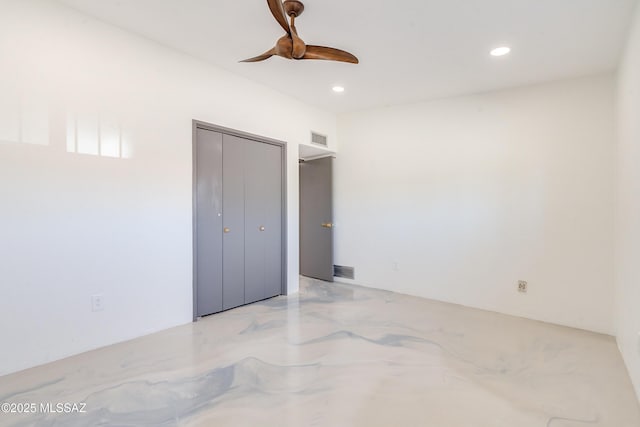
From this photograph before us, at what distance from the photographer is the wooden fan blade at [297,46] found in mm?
2129

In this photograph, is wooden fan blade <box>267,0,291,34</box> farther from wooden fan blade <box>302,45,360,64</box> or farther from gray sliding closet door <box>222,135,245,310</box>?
gray sliding closet door <box>222,135,245,310</box>

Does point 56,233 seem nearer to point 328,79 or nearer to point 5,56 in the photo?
point 5,56

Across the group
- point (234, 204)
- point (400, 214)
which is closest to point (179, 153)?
point (234, 204)

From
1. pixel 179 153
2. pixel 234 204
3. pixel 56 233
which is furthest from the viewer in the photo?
pixel 234 204

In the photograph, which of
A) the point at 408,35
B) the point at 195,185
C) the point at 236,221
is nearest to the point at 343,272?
the point at 236,221

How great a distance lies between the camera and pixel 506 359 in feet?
8.08

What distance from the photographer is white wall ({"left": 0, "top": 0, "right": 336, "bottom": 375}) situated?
2.17 metres

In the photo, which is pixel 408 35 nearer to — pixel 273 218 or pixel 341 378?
pixel 273 218

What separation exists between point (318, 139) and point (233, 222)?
69.8 inches

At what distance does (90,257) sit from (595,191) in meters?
4.44

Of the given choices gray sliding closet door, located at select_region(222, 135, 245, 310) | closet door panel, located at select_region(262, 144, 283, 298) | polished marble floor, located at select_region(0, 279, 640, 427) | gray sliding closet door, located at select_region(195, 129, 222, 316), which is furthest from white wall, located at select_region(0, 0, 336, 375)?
closet door panel, located at select_region(262, 144, 283, 298)

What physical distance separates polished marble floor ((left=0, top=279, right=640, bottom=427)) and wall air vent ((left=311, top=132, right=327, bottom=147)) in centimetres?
244

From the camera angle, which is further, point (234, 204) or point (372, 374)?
point (234, 204)

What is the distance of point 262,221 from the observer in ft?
12.8
